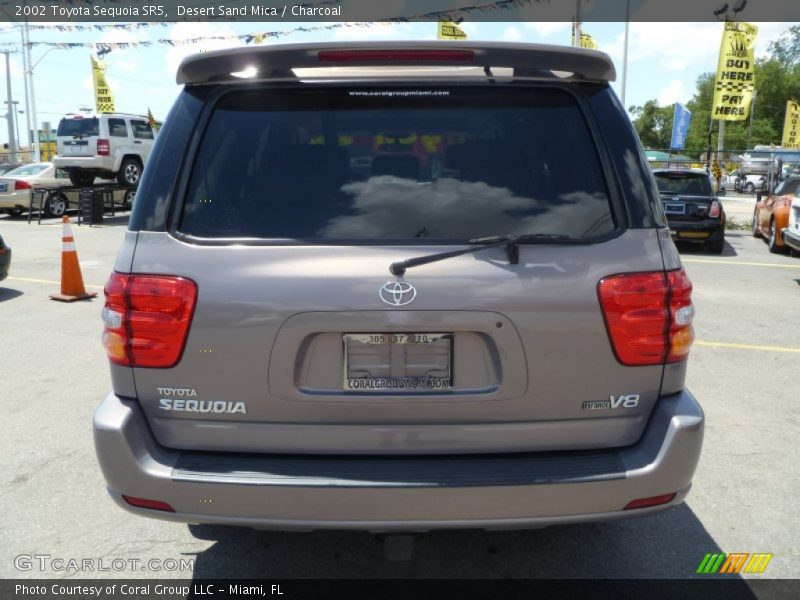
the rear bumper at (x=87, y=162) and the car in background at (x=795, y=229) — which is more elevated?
the rear bumper at (x=87, y=162)

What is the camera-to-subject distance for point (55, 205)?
2105 centimetres

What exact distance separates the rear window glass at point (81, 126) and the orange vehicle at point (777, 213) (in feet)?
59.5

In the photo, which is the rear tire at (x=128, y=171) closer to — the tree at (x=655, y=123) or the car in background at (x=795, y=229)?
the car in background at (x=795, y=229)

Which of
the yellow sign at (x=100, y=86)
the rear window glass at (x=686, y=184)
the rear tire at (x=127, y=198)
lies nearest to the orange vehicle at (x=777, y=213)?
the rear window glass at (x=686, y=184)

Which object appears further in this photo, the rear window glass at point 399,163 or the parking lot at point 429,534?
the parking lot at point 429,534

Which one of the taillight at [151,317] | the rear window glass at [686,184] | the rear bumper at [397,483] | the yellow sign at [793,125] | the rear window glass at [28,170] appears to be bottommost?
the rear bumper at [397,483]

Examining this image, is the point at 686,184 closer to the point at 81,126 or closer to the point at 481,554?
the point at 481,554

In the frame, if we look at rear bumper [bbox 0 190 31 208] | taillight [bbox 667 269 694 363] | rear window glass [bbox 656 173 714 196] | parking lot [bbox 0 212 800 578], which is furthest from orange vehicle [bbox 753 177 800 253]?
rear bumper [bbox 0 190 31 208]

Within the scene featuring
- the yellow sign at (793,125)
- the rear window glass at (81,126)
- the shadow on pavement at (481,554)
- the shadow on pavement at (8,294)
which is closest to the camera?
the shadow on pavement at (481,554)

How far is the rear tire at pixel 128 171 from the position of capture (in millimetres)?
21859

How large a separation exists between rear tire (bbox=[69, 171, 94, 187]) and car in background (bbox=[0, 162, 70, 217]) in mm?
331

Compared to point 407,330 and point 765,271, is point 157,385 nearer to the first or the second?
point 407,330

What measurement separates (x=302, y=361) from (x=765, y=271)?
37.2ft

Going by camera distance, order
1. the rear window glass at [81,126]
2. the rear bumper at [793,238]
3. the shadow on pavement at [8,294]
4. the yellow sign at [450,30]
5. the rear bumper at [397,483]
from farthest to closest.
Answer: the yellow sign at [450,30]
the rear window glass at [81,126]
the rear bumper at [793,238]
the shadow on pavement at [8,294]
the rear bumper at [397,483]
